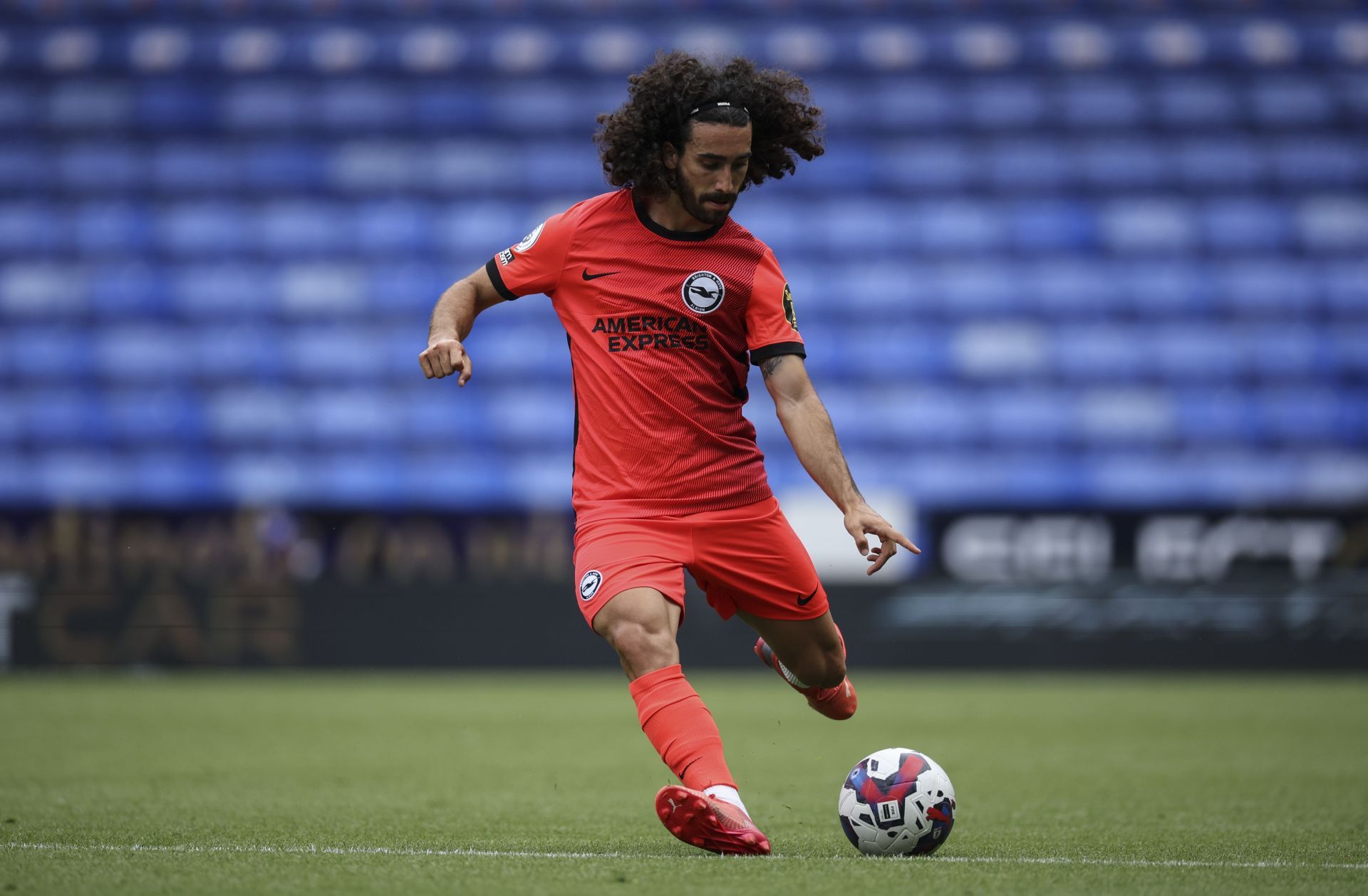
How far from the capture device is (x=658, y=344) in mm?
4527

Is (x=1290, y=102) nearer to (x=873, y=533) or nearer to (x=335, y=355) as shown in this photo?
(x=335, y=355)

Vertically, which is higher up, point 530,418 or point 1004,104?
point 1004,104

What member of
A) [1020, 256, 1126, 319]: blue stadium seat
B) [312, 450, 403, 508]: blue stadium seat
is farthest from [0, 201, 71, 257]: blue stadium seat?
[1020, 256, 1126, 319]: blue stadium seat

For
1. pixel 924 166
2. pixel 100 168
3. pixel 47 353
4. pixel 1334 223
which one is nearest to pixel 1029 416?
pixel 924 166

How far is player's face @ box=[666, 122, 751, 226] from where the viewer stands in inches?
173

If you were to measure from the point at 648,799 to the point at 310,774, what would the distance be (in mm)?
1634

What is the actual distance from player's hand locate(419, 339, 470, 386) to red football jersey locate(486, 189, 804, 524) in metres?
0.39

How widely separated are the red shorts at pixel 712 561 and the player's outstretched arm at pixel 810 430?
192 millimetres

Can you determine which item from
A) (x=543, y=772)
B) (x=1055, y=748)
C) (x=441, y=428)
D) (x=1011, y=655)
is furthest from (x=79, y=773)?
(x=441, y=428)

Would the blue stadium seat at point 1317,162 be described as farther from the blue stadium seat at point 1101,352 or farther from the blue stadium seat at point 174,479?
the blue stadium seat at point 174,479

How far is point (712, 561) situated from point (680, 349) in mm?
593

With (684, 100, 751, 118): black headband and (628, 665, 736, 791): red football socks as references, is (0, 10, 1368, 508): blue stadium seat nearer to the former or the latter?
(684, 100, 751, 118): black headband

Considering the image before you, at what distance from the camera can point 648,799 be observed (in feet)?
→ 19.8

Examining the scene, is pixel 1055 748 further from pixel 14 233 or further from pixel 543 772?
pixel 14 233
